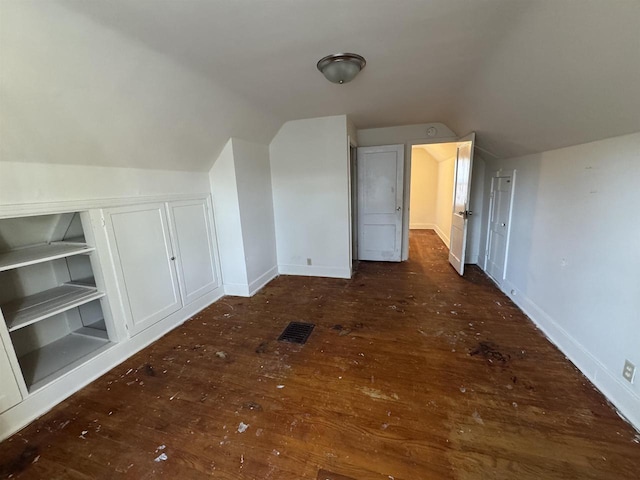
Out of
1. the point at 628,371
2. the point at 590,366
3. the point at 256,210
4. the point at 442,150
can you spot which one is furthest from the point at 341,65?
the point at 442,150

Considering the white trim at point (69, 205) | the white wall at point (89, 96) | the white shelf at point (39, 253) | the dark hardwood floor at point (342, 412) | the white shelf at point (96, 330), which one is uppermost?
the white wall at point (89, 96)

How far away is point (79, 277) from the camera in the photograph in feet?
8.26

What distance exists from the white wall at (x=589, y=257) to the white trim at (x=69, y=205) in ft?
12.2

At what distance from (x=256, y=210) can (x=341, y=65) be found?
218 centimetres

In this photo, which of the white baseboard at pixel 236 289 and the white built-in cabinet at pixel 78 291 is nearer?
the white built-in cabinet at pixel 78 291

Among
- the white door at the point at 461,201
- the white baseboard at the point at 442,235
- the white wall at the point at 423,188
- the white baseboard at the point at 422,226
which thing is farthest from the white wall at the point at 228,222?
the white baseboard at the point at 422,226

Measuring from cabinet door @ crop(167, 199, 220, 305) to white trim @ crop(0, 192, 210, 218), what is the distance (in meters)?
0.26

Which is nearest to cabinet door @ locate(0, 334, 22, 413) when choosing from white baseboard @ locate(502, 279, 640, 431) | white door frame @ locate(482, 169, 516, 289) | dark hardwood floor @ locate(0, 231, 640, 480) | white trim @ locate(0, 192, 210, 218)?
dark hardwood floor @ locate(0, 231, 640, 480)

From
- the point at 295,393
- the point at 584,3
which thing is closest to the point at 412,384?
the point at 295,393

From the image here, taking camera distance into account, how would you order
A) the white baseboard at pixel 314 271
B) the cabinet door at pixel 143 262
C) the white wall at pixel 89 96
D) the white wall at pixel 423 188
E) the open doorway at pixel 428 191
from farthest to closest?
the white wall at pixel 423 188
the open doorway at pixel 428 191
the white baseboard at pixel 314 271
the cabinet door at pixel 143 262
the white wall at pixel 89 96

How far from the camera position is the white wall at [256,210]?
3350mm

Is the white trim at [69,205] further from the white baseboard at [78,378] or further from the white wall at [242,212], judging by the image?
the white baseboard at [78,378]

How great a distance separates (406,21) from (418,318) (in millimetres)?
2565

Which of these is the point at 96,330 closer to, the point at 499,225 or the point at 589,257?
the point at 589,257
